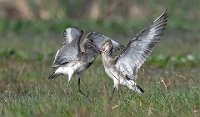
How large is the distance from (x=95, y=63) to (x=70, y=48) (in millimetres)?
5933

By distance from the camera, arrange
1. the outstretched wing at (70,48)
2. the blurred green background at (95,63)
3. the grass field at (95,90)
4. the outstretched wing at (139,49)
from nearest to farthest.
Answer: the grass field at (95,90), the blurred green background at (95,63), the outstretched wing at (139,49), the outstretched wing at (70,48)

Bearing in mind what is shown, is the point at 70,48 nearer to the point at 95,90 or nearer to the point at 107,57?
the point at 95,90

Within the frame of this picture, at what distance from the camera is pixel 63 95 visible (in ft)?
30.4

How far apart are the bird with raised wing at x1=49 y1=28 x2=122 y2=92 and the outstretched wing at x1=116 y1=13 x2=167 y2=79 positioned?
1.13m

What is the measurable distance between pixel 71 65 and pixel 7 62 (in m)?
6.61

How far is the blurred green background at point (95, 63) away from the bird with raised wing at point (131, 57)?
28cm

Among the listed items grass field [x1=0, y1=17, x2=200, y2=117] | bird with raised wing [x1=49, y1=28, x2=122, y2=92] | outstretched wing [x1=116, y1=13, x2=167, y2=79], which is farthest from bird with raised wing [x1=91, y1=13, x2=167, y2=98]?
bird with raised wing [x1=49, y1=28, x2=122, y2=92]

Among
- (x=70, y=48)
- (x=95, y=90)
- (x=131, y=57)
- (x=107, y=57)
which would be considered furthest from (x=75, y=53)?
(x=131, y=57)

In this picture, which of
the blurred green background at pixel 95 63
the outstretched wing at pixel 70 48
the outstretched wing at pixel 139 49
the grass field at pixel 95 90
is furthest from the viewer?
the outstretched wing at pixel 70 48

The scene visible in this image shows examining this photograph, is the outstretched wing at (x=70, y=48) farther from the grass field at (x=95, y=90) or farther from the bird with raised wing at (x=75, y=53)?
the grass field at (x=95, y=90)

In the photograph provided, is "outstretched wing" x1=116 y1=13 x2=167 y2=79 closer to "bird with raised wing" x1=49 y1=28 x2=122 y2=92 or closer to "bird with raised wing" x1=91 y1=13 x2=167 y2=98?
"bird with raised wing" x1=91 y1=13 x2=167 y2=98

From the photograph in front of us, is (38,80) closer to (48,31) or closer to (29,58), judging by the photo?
(29,58)

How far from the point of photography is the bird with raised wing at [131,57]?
28.9ft

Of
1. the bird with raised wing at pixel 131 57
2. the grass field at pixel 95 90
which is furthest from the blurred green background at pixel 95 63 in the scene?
the bird with raised wing at pixel 131 57
